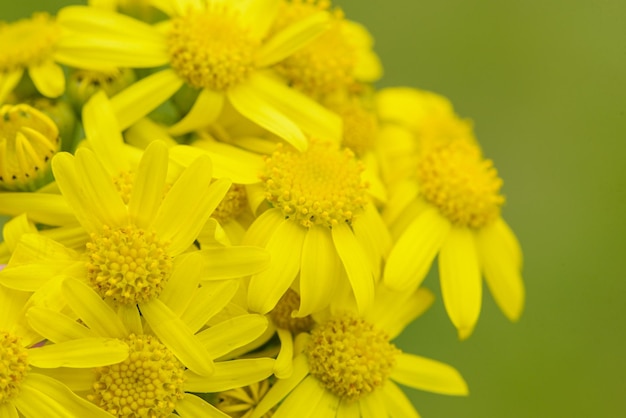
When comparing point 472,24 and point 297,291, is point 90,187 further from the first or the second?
point 472,24

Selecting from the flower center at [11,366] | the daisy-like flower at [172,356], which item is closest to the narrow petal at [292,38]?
the daisy-like flower at [172,356]

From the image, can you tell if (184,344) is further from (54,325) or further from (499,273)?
(499,273)

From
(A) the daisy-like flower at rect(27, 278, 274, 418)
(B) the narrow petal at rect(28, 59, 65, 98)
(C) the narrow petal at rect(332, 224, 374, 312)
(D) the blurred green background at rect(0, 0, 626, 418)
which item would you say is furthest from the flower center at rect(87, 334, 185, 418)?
(D) the blurred green background at rect(0, 0, 626, 418)

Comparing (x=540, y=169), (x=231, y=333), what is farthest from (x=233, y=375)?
(x=540, y=169)

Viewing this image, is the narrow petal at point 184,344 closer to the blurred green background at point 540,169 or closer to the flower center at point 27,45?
the flower center at point 27,45

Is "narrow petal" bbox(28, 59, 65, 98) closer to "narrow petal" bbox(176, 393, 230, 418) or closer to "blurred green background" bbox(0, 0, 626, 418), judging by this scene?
"narrow petal" bbox(176, 393, 230, 418)
